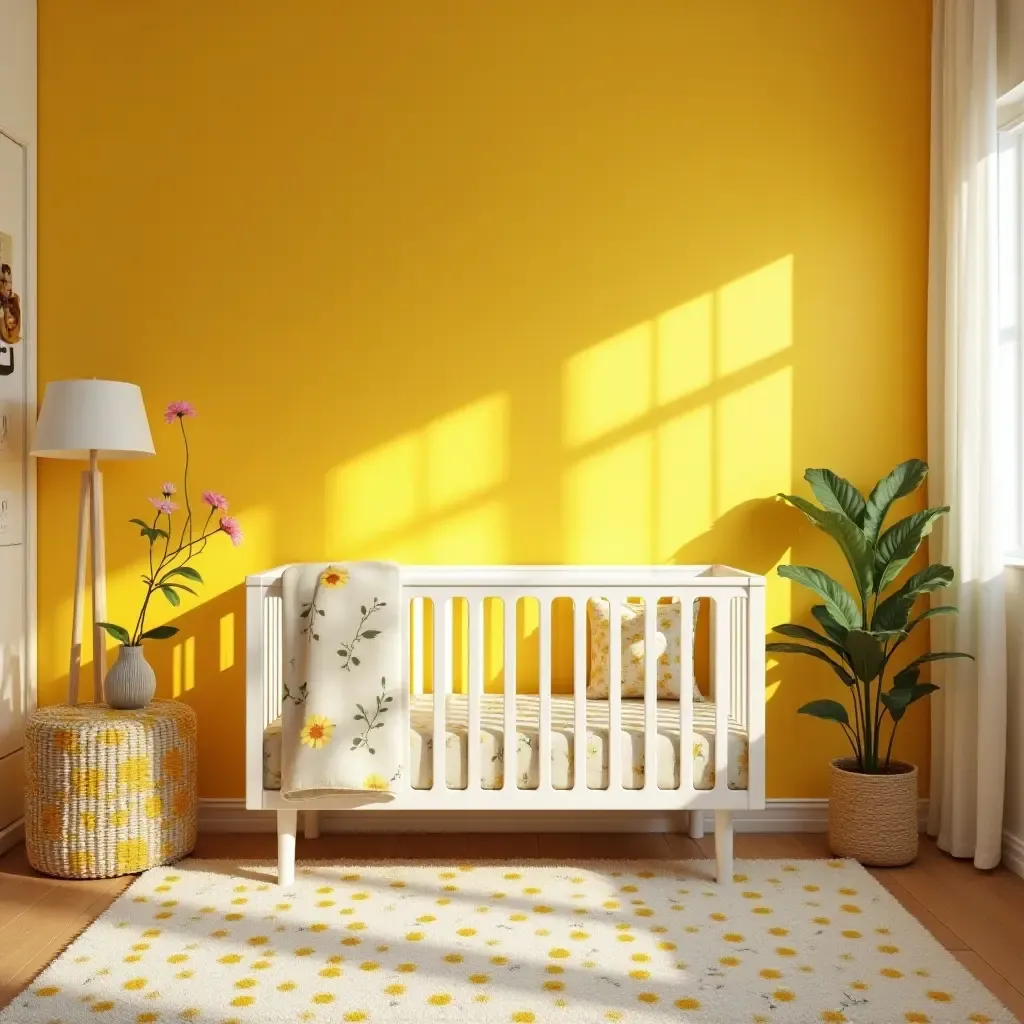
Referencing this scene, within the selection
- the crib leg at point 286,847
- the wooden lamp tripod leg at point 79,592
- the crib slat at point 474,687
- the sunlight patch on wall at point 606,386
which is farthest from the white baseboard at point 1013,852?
the wooden lamp tripod leg at point 79,592

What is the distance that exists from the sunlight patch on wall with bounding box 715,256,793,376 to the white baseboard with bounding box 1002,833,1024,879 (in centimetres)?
150

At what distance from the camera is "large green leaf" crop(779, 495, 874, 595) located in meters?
2.92

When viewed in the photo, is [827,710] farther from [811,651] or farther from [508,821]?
[508,821]

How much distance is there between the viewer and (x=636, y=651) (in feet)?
9.83

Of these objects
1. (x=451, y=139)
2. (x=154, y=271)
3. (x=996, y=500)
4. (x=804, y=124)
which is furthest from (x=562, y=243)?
(x=996, y=500)

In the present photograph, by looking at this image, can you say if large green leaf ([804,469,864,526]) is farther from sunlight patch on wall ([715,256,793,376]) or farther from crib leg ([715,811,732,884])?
crib leg ([715,811,732,884])

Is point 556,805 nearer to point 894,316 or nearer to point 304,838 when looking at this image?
point 304,838

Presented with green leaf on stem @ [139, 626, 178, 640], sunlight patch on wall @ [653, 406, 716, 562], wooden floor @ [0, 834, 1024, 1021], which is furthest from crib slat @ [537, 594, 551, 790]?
green leaf on stem @ [139, 626, 178, 640]

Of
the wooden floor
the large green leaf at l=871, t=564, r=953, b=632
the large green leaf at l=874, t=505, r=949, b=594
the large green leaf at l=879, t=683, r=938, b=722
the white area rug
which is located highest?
the large green leaf at l=874, t=505, r=949, b=594

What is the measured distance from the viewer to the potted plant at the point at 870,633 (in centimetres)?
286

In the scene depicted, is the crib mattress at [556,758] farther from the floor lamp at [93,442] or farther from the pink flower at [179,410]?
the pink flower at [179,410]

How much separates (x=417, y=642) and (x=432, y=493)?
0.45 m

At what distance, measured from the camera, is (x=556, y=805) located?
8.64 ft

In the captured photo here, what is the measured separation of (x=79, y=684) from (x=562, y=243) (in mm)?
1955
